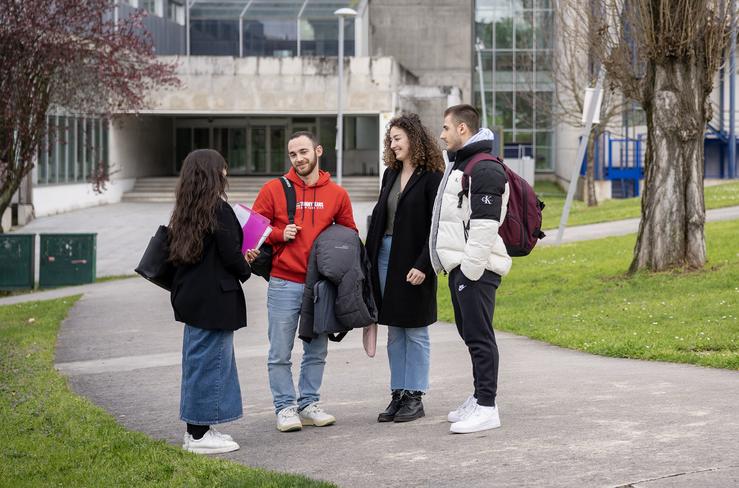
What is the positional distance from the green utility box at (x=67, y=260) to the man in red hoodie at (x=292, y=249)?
13955 millimetres

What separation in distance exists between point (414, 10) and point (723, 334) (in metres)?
47.4

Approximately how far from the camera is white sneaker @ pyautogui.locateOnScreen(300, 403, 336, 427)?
24.3 feet

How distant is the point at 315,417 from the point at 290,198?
133 centimetres

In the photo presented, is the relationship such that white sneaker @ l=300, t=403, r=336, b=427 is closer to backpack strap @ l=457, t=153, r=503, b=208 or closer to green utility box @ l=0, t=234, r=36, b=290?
backpack strap @ l=457, t=153, r=503, b=208

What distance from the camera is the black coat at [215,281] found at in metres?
6.83

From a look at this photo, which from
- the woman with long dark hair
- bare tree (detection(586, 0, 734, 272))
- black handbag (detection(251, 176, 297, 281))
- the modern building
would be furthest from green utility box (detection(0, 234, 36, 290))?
the woman with long dark hair

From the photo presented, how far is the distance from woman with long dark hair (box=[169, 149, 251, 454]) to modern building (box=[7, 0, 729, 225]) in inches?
1070

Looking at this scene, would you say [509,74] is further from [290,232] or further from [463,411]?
[463,411]

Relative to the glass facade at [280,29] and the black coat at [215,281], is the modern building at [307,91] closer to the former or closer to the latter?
the glass facade at [280,29]

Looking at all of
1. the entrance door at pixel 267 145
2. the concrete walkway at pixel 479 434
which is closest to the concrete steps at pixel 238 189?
the entrance door at pixel 267 145

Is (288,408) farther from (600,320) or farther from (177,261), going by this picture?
(600,320)

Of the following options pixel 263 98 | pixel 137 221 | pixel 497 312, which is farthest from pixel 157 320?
pixel 263 98

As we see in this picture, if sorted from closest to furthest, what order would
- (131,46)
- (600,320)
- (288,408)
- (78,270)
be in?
(288,408) → (600,320) → (78,270) → (131,46)

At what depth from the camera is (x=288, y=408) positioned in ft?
24.1
